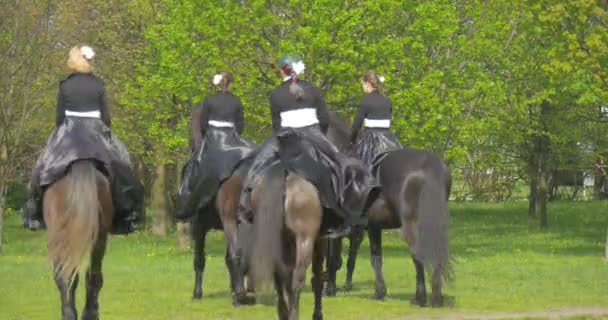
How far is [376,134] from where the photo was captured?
69.1ft

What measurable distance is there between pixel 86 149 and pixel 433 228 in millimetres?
5754

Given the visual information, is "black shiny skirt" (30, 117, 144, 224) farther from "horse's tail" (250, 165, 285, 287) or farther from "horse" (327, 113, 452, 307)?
"horse" (327, 113, 452, 307)

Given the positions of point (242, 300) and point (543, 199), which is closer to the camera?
point (242, 300)

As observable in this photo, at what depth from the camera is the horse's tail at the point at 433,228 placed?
19.1 metres

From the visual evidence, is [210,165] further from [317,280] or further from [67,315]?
[67,315]

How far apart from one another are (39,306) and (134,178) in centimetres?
500

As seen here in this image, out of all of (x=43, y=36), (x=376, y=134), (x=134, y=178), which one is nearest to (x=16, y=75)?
(x=43, y=36)

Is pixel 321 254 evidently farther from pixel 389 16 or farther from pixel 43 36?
pixel 43 36

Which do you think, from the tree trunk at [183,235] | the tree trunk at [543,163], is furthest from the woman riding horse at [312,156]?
the tree trunk at [543,163]

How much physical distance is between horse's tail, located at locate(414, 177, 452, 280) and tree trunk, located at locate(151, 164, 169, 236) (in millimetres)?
22517

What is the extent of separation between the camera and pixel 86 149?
50.4 ft

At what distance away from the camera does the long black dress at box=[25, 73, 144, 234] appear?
15305 millimetres

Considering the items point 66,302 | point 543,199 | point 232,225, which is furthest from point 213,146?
point 543,199

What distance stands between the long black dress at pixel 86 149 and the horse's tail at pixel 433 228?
178 inches
